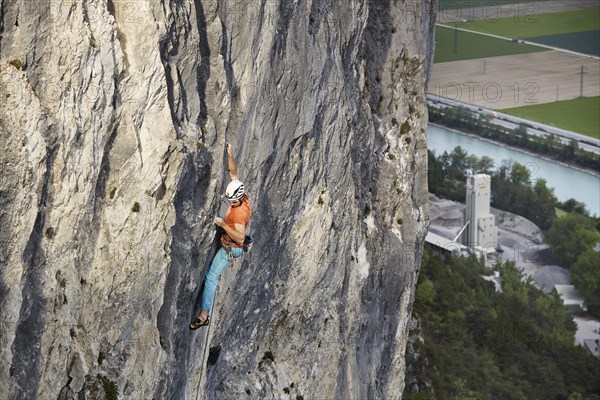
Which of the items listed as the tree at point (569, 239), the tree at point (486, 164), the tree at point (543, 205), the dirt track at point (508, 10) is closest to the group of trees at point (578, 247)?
the tree at point (569, 239)

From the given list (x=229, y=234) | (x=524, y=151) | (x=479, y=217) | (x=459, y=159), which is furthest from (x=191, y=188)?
(x=524, y=151)

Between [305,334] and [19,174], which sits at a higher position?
[19,174]

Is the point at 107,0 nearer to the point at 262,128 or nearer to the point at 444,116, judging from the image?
the point at 262,128

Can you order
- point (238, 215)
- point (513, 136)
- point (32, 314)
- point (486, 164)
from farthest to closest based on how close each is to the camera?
point (513, 136) → point (486, 164) → point (238, 215) → point (32, 314)

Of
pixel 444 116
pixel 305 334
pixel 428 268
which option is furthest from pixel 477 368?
pixel 444 116

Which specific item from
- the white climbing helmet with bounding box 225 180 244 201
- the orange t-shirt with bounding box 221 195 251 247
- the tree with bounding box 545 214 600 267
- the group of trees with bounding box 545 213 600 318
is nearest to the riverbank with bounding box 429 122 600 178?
the group of trees with bounding box 545 213 600 318

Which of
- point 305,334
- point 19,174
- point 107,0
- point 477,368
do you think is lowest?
point 477,368

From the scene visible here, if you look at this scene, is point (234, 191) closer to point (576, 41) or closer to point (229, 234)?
point (229, 234)
